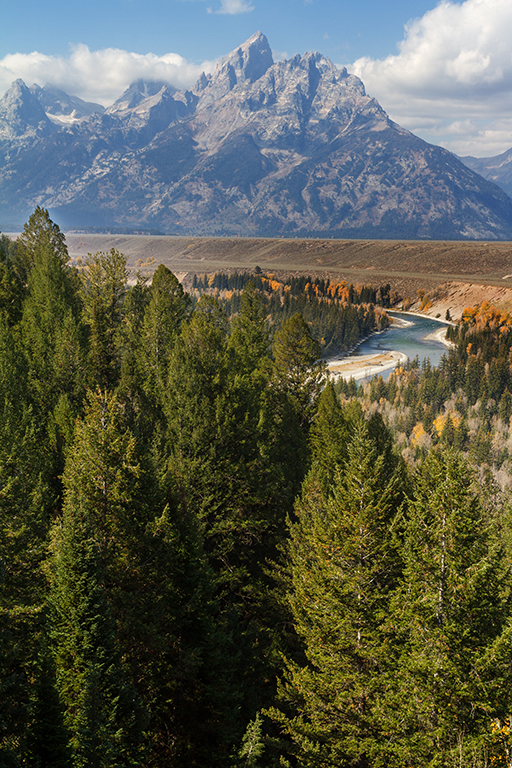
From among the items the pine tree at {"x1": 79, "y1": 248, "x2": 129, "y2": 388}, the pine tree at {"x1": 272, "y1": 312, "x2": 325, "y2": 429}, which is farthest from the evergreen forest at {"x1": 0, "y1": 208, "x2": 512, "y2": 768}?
the pine tree at {"x1": 272, "y1": 312, "x2": 325, "y2": 429}

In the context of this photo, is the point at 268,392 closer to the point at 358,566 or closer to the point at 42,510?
the point at 42,510

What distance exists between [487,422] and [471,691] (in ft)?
415

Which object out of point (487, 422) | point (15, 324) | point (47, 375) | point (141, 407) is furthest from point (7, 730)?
point (487, 422)

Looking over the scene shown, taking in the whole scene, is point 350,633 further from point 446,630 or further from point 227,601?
Answer: point 227,601

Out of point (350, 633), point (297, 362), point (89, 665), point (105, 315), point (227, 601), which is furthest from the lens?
point (105, 315)

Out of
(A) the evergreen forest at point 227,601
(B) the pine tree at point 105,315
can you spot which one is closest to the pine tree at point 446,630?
(A) the evergreen forest at point 227,601

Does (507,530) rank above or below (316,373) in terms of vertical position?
below

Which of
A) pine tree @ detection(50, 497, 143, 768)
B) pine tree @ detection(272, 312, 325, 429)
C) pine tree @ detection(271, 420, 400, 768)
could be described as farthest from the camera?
pine tree @ detection(272, 312, 325, 429)

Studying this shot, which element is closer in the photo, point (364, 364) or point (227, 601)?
Answer: point (227, 601)

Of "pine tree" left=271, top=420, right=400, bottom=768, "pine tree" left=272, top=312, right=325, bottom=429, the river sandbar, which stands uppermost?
"pine tree" left=272, top=312, right=325, bottom=429

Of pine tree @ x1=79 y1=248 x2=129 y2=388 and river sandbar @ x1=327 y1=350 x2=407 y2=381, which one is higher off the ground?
pine tree @ x1=79 y1=248 x2=129 y2=388

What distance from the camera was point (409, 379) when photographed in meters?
144

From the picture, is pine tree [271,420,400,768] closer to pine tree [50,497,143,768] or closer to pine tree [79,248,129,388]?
pine tree [50,497,143,768]

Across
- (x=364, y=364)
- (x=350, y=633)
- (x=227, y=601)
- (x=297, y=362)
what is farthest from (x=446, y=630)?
(x=364, y=364)
